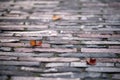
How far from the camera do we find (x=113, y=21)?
4398 mm

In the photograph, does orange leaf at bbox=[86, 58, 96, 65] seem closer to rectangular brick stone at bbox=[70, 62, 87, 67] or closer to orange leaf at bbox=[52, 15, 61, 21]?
rectangular brick stone at bbox=[70, 62, 87, 67]

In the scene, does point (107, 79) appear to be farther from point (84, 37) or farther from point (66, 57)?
point (84, 37)

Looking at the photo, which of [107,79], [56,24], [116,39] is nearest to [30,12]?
[56,24]

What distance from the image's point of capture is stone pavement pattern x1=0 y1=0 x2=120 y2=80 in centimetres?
322

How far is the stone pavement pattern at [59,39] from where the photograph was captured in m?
3.22

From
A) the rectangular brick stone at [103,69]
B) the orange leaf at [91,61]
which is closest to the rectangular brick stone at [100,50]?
the orange leaf at [91,61]

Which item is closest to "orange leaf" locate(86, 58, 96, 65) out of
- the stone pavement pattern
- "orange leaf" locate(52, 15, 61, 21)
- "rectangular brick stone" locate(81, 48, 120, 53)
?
the stone pavement pattern

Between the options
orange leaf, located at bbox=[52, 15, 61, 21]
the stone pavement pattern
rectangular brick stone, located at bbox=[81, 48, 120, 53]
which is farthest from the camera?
orange leaf, located at bbox=[52, 15, 61, 21]

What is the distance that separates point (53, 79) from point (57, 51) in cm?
61

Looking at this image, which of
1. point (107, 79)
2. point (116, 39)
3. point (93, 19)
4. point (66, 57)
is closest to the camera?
point (107, 79)

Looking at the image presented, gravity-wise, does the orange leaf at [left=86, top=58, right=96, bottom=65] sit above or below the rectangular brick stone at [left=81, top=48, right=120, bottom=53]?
below

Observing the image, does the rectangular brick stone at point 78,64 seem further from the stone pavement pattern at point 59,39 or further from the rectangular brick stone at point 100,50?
the rectangular brick stone at point 100,50

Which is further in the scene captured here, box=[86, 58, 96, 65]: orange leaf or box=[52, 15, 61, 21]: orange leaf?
box=[52, 15, 61, 21]: orange leaf

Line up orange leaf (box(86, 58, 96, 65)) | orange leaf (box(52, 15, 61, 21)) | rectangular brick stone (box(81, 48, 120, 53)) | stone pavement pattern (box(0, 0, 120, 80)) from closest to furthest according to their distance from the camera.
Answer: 1. stone pavement pattern (box(0, 0, 120, 80))
2. orange leaf (box(86, 58, 96, 65))
3. rectangular brick stone (box(81, 48, 120, 53))
4. orange leaf (box(52, 15, 61, 21))
